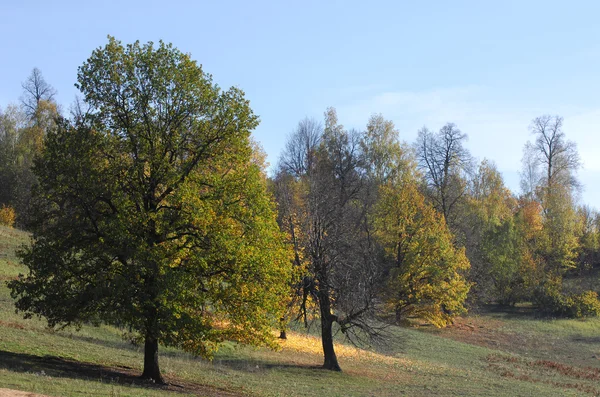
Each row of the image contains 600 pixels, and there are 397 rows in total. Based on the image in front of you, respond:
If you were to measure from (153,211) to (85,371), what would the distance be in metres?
6.29

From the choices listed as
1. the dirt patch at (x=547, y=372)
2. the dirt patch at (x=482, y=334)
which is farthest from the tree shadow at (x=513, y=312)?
the dirt patch at (x=547, y=372)

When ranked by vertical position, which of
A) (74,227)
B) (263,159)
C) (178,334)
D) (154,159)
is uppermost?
(263,159)

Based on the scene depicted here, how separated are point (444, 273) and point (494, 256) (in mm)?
21047

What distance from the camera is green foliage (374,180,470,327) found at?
166ft

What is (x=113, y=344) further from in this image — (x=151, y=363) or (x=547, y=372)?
(x=547, y=372)

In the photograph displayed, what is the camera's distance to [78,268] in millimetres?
20328

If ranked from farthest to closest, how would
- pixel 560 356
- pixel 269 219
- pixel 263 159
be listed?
pixel 263 159
pixel 560 356
pixel 269 219

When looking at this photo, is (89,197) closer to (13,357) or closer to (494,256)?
(13,357)

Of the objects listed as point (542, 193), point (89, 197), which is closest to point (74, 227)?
point (89, 197)

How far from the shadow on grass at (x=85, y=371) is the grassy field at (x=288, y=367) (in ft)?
0.14

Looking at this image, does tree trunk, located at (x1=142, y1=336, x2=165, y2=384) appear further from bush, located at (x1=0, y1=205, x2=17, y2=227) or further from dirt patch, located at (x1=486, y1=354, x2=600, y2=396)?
bush, located at (x1=0, y1=205, x2=17, y2=227)

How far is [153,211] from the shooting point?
64.3ft

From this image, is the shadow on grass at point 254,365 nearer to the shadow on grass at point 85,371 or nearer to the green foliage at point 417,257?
the shadow on grass at point 85,371

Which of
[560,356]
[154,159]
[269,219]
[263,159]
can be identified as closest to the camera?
[154,159]
